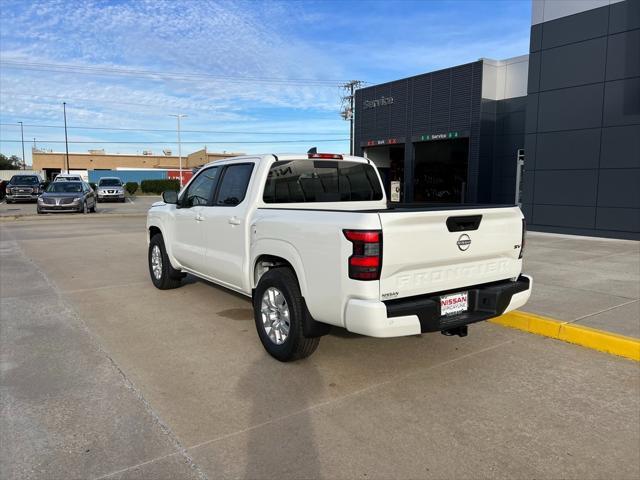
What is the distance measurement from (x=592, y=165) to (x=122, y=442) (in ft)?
45.8

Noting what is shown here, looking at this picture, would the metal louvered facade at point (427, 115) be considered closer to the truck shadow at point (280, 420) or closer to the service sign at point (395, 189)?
the service sign at point (395, 189)

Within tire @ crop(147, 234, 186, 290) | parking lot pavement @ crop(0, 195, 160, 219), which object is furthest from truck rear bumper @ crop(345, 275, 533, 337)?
parking lot pavement @ crop(0, 195, 160, 219)

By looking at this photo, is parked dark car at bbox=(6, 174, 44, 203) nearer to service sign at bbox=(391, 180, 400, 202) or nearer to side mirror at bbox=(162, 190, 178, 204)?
service sign at bbox=(391, 180, 400, 202)

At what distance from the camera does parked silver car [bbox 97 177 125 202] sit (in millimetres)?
33625

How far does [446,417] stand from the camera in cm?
359

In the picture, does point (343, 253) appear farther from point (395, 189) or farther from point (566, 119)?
point (395, 189)

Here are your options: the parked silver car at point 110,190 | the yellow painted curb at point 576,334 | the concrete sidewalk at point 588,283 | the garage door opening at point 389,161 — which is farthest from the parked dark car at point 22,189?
the yellow painted curb at point 576,334

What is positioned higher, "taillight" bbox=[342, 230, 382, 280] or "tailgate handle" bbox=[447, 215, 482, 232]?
"tailgate handle" bbox=[447, 215, 482, 232]

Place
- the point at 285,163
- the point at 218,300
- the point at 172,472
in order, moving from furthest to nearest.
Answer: the point at 218,300, the point at 285,163, the point at 172,472

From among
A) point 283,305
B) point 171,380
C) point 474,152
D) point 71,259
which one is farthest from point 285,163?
point 474,152

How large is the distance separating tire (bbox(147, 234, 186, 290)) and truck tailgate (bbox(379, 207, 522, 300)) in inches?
173

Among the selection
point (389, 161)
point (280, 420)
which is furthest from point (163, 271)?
point (389, 161)

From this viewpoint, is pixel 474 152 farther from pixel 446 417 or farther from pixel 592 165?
pixel 446 417

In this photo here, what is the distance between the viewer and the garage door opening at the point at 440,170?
78.3 feet
